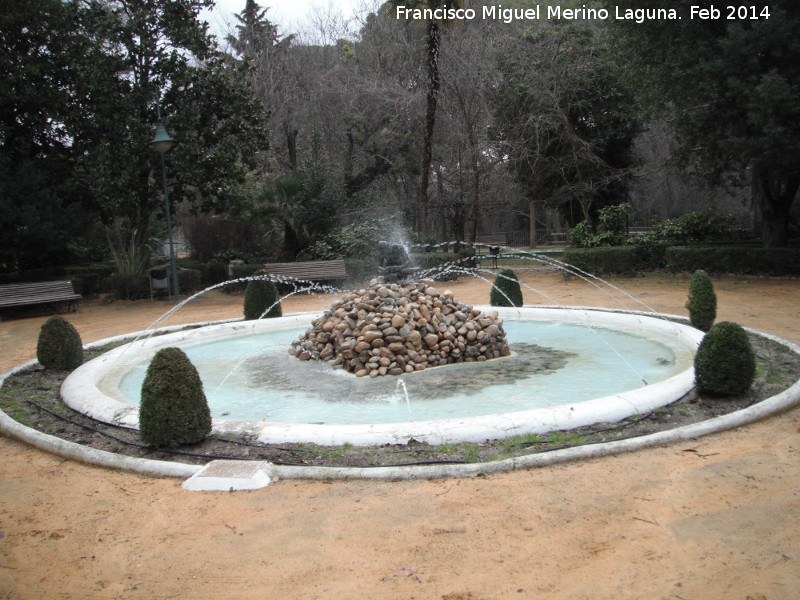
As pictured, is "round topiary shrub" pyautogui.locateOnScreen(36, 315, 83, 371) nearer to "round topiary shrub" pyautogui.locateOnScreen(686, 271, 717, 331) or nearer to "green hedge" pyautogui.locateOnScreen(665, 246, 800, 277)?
"round topiary shrub" pyautogui.locateOnScreen(686, 271, 717, 331)

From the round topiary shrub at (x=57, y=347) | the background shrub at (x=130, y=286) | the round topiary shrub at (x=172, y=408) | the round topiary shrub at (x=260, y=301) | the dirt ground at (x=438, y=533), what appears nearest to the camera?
the dirt ground at (x=438, y=533)

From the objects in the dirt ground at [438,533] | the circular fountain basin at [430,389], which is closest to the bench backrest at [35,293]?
the circular fountain basin at [430,389]

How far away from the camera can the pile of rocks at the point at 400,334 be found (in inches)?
295

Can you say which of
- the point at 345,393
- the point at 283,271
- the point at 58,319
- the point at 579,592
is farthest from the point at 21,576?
the point at 283,271

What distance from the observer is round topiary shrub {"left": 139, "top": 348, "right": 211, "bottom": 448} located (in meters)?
4.89

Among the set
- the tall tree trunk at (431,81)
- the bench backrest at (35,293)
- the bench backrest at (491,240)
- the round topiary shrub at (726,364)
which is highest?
the tall tree trunk at (431,81)

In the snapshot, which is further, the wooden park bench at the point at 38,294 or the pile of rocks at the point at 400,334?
the wooden park bench at the point at 38,294

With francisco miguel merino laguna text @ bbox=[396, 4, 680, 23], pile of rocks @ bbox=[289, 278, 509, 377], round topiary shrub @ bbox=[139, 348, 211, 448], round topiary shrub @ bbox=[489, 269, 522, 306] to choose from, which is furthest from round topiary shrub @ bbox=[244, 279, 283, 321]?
francisco miguel merino laguna text @ bbox=[396, 4, 680, 23]

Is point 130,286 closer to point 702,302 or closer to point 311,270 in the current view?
point 311,270

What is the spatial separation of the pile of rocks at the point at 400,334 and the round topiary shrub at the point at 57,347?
2900 millimetres

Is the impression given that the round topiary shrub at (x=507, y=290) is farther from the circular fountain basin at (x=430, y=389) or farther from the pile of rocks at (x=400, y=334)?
the pile of rocks at (x=400, y=334)

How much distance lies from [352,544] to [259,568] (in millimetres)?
511

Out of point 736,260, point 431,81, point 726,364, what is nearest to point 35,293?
point 431,81

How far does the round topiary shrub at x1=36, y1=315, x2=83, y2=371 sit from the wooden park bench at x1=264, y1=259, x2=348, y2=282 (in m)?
10.0
